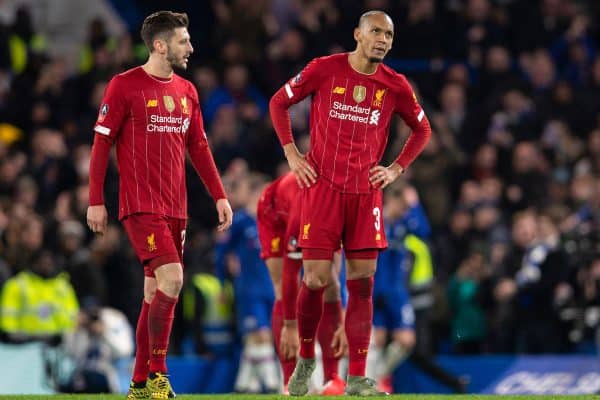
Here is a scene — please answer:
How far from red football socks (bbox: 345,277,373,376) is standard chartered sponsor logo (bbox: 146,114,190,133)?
1.53 metres

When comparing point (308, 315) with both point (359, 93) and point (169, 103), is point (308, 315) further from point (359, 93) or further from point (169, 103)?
point (169, 103)

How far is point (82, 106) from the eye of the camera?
63.3 ft

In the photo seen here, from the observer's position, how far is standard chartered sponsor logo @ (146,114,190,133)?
965cm

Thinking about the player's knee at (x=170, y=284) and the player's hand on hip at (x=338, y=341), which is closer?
the player's knee at (x=170, y=284)

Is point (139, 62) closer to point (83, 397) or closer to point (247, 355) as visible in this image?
point (247, 355)

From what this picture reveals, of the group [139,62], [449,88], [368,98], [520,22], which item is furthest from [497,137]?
[368,98]

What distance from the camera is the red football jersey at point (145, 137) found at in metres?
9.59

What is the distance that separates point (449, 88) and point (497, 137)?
947 millimetres

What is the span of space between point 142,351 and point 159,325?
0.35m

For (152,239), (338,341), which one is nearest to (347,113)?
(152,239)

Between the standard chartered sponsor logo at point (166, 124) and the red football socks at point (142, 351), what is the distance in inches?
44.7

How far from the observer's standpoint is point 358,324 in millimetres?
10047

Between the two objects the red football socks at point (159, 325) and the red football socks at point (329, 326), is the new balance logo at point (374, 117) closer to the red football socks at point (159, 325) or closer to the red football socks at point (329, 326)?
the red football socks at point (159, 325)

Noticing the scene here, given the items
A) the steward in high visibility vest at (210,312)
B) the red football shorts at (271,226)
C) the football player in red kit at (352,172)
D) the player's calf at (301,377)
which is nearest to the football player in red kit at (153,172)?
the football player in red kit at (352,172)
